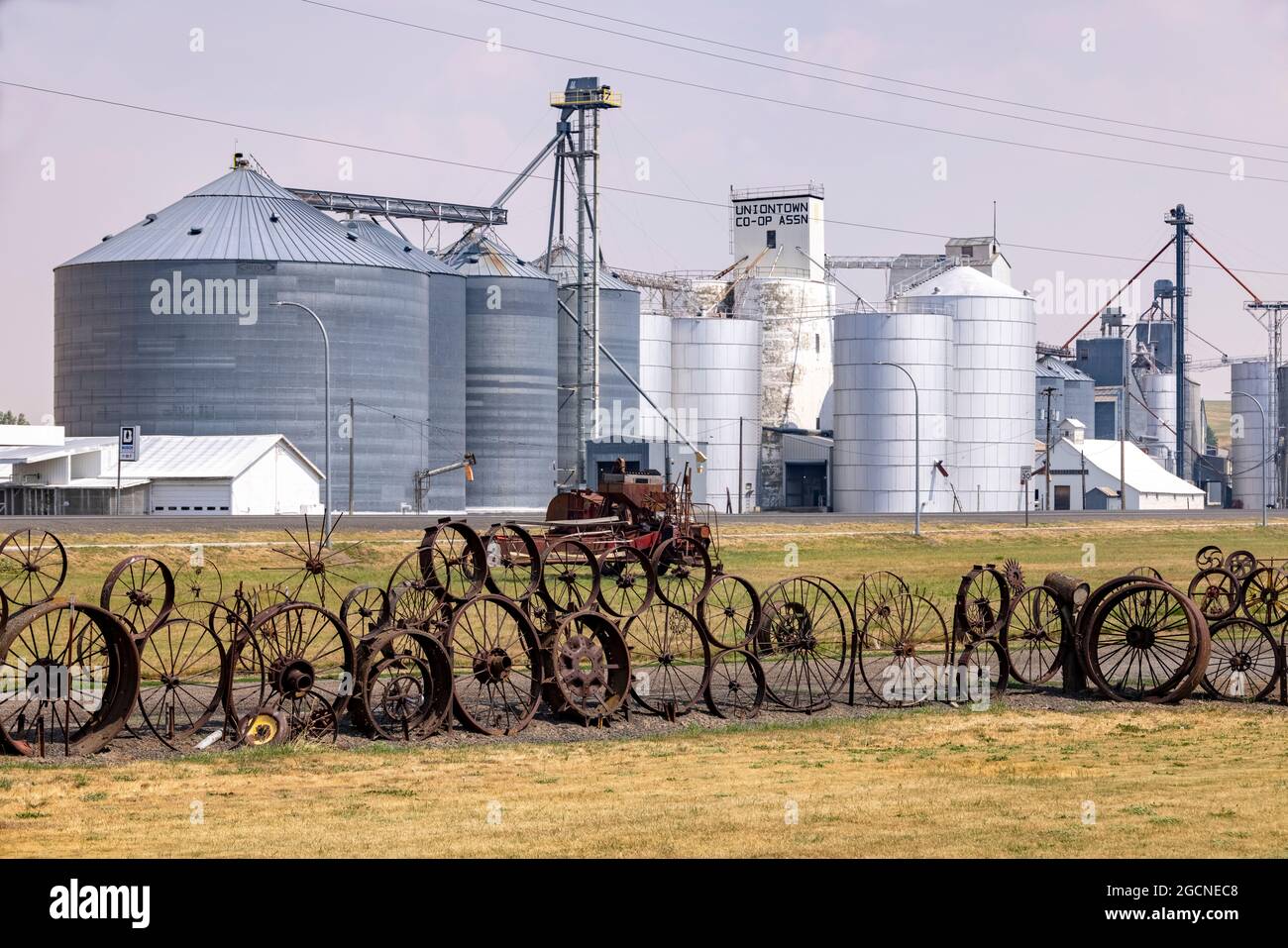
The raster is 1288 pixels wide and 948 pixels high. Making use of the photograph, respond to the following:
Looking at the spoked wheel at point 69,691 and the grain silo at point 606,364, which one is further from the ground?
the grain silo at point 606,364

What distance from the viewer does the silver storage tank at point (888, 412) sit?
364 ft

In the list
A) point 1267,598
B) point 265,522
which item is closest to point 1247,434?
point 265,522

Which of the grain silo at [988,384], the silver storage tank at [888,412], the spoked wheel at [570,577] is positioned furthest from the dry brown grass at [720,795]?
the grain silo at [988,384]

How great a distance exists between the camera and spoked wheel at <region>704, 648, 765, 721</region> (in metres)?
24.9

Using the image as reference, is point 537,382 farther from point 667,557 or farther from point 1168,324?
point 1168,324

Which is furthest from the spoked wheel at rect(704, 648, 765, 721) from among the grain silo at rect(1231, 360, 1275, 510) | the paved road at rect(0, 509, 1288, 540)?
the grain silo at rect(1231, 360, 1275, 510)

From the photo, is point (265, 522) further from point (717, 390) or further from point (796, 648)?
point (717, 390)

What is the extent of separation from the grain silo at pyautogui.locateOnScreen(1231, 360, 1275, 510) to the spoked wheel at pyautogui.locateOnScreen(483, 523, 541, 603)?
115090mm

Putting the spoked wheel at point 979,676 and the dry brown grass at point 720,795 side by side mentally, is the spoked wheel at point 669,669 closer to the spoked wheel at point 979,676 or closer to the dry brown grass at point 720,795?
the dry brown grass at point 720,795

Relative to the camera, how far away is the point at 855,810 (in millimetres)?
16891

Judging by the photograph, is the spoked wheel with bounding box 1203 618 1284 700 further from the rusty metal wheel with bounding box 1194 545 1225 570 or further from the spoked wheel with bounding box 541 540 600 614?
the spoked wheel with bounding box 541 540 600 614

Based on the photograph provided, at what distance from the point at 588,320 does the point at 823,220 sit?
99.2 ft

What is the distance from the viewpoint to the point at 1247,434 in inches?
6142

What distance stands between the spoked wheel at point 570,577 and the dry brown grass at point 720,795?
12.3ft
